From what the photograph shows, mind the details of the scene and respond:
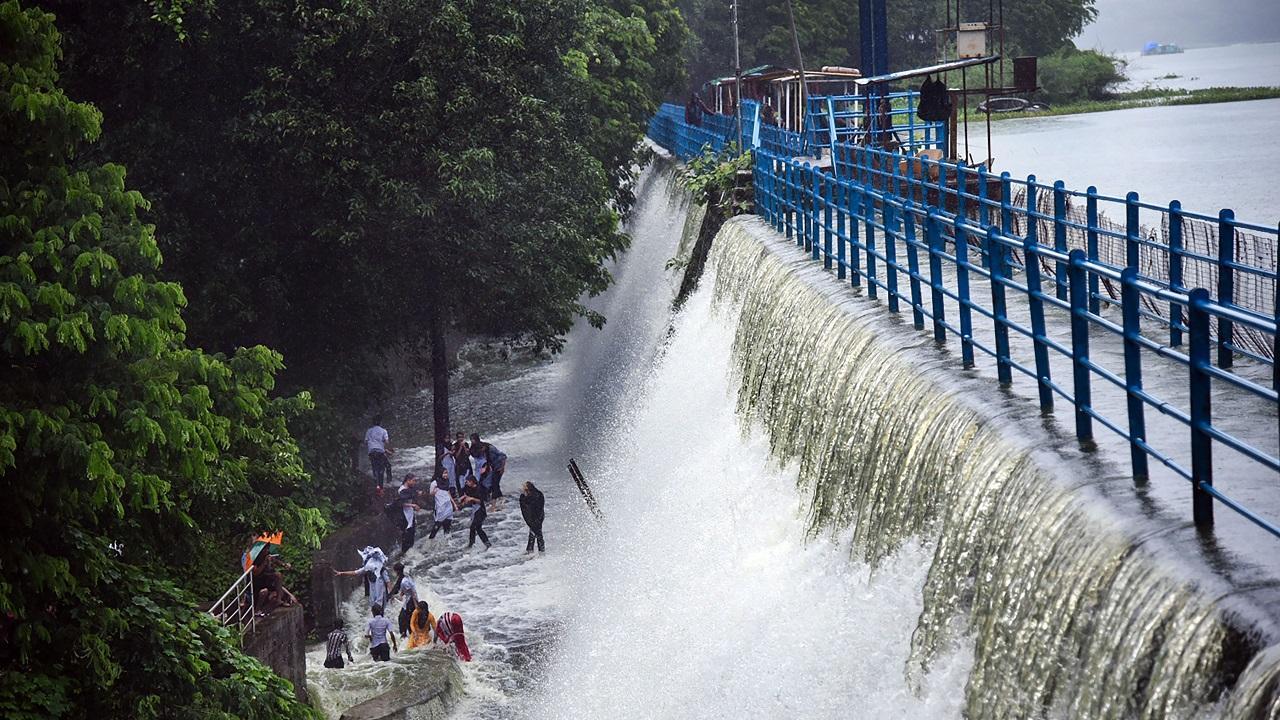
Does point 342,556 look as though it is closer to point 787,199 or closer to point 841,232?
point 787,199

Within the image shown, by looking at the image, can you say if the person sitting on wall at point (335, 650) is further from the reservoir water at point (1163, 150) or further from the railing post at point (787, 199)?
the reservoir water at point (1163, 150)

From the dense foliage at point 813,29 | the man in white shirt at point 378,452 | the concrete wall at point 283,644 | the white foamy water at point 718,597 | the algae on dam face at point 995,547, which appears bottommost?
the man in white shirt at point 378,452

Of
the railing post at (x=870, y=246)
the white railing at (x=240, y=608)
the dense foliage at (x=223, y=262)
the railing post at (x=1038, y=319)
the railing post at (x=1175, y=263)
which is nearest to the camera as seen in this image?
the railing post at (x=1038, y=319)

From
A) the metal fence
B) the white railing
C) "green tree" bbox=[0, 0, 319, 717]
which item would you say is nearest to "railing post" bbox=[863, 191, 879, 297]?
the metal fence

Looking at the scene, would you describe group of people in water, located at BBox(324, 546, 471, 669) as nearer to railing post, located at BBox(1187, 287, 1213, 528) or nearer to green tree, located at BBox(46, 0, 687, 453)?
green tree, located at BBox(46, 0, 687, 453)

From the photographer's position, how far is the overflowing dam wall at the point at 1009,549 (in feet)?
16.7

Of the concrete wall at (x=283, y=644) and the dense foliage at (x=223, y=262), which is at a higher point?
the dense foliage at (x=223, y=262)

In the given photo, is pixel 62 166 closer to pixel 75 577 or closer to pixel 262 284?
pixel 75 577

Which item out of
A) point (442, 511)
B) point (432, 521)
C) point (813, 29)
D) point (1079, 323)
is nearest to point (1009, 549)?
point (1079, 323)

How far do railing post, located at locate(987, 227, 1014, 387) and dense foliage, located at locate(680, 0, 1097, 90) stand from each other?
184ft

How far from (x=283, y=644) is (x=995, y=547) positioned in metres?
10.4

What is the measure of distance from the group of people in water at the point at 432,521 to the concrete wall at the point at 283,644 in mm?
1871

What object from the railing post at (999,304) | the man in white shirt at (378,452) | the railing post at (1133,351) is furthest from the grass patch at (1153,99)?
the railing post at (1133,351)

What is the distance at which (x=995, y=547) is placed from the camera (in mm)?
6996
